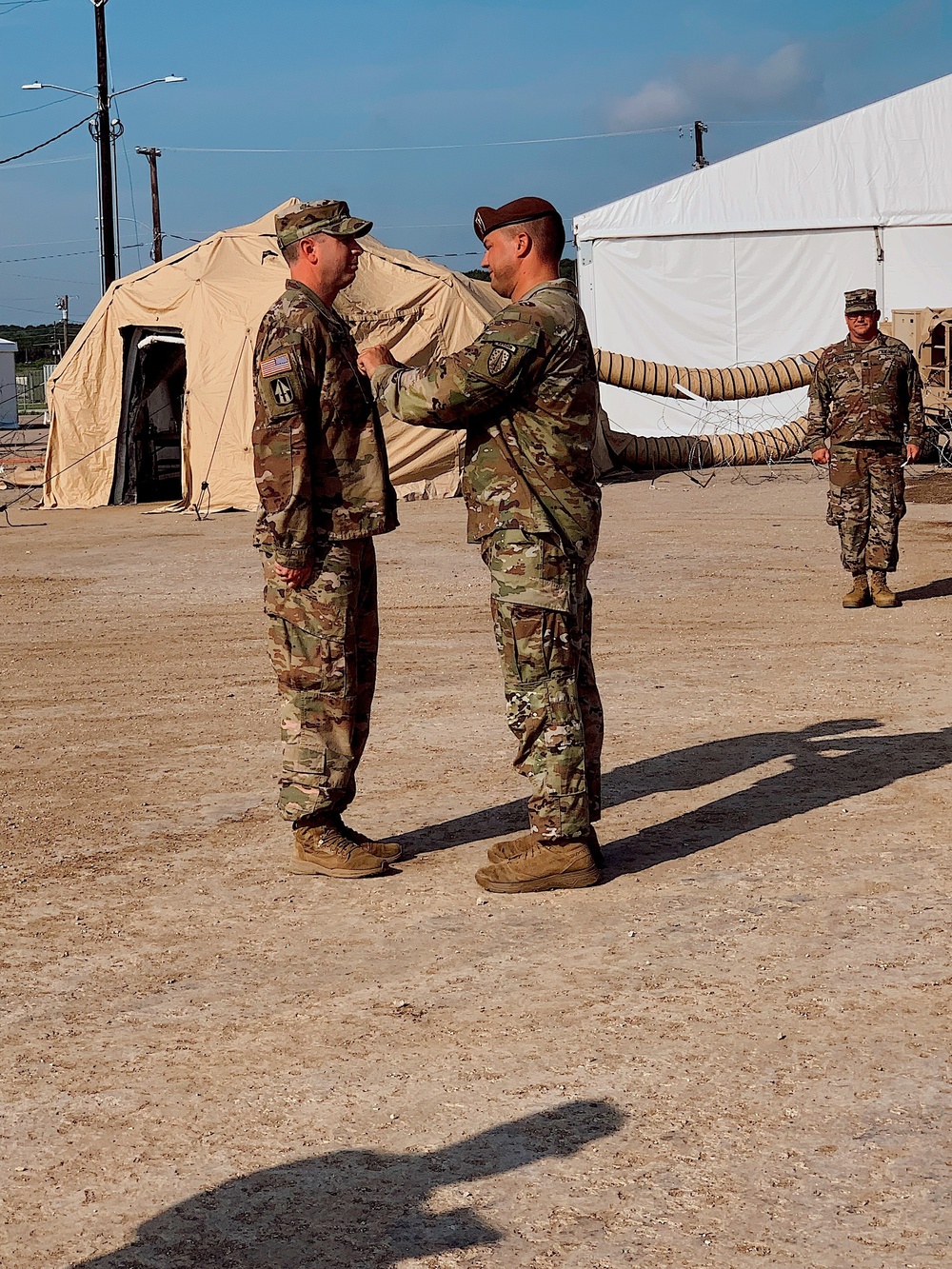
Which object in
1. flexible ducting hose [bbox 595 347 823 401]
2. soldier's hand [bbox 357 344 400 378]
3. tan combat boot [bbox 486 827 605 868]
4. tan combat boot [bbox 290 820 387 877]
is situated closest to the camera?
soldier's hand [bbox 357 344 400 378]

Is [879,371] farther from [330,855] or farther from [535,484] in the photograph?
[330,855]

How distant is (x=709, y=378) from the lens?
23.6 m

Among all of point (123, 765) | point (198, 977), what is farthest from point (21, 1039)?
point (123, 765)

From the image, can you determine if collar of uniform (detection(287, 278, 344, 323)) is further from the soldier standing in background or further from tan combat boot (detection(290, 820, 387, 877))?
the soldier standing in background

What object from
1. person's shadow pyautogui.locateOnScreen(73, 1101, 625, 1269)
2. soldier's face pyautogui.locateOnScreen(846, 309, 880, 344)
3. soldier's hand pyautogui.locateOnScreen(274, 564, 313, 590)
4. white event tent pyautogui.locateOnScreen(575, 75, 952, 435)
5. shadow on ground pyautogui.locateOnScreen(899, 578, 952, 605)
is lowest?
person's shadow pyautogui.locateOnScreen(73, 1101, 625, 1269)

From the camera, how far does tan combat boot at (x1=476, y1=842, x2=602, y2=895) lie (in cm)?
482

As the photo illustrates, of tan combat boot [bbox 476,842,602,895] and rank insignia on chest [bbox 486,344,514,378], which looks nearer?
rank insignia on chest [bbox 486,344,514,378]

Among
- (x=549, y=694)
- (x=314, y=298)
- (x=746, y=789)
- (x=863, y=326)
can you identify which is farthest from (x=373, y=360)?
(x=863, y=326)

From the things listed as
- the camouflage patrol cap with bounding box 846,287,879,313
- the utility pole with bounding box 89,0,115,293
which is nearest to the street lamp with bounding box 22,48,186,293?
the utility pole with bounding box 89,0,115,293

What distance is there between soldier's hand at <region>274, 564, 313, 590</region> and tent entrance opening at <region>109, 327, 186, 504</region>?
14.9 meters

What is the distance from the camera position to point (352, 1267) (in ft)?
9.14

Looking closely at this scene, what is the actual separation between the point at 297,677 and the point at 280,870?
27.0 inches

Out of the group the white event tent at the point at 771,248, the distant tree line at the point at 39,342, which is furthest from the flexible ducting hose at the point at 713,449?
the distant tree line at the point at 39,342

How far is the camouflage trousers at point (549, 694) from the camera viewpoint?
15.4ft
